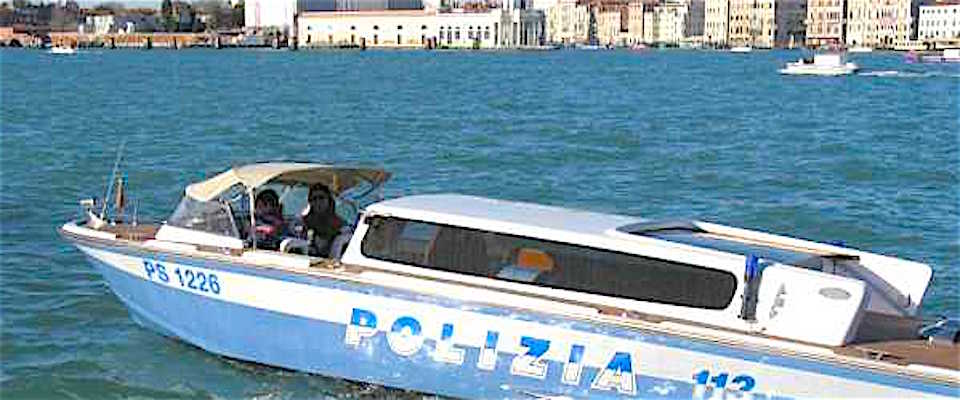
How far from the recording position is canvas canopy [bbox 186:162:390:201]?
12.3 m

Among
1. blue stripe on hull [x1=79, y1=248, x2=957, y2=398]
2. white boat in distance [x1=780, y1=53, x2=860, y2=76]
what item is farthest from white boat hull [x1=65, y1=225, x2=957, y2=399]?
white boat in distance [x1=780, y1=53, x2=860, y2=76]

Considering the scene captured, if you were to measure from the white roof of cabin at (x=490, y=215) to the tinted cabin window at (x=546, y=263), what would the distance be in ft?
0.26

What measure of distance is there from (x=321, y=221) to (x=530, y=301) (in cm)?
262

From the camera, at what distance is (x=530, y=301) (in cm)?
1032

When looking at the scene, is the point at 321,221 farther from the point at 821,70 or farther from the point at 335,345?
the point at 821,70

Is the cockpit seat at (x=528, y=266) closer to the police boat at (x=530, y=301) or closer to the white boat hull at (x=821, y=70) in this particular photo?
the police boat at (x=530, y=301)

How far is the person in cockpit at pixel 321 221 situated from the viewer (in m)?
12.0

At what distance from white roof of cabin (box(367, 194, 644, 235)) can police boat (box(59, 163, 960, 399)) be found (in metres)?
0.02

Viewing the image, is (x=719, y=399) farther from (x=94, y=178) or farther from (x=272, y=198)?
(x=94, y=178)

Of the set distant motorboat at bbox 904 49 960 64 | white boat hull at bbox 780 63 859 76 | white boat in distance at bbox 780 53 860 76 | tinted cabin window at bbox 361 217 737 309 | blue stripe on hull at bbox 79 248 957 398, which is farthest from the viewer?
distant motorboat at bbox 904 49 960 64

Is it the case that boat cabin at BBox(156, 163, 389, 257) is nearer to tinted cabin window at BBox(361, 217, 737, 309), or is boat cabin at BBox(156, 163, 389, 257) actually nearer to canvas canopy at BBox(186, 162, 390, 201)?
canvas canopy at BBox(186, 162, 390, 201)

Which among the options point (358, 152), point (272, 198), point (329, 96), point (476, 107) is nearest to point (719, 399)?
point (272, 198)

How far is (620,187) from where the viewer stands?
2716cm

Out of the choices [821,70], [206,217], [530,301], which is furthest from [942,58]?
[530,301]
